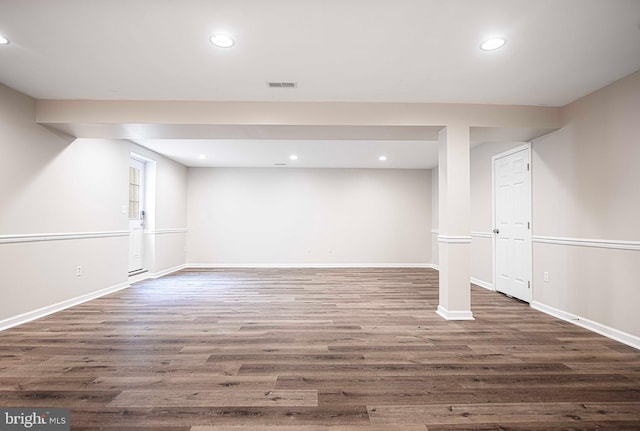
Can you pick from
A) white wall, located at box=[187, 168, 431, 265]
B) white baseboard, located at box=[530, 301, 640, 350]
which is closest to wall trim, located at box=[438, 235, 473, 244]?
white baseboard, located at box=[530, 301, 640, 350]

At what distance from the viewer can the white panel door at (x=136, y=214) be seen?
216 inches

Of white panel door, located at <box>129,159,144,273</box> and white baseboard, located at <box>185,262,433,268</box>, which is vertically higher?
white panel door, located at <box>129,159,144,273</box>

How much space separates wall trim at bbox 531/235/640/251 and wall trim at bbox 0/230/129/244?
626 cm

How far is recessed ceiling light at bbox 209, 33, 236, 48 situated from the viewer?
2193 millimetres

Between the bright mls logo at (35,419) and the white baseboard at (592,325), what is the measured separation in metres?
4.41

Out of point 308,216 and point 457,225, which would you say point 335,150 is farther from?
point 457,225

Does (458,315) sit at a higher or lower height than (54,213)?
lower

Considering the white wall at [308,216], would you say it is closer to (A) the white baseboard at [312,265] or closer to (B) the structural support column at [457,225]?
(A) the white baseboard at [312,265]

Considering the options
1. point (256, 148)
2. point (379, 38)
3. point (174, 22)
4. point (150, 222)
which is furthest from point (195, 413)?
point (150, 222)

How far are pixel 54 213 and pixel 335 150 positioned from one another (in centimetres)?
433

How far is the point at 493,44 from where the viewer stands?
228 cm

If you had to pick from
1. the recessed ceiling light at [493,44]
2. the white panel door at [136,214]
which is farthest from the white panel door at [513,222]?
the white panel door at [136,214]

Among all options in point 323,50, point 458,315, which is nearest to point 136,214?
point 323,50

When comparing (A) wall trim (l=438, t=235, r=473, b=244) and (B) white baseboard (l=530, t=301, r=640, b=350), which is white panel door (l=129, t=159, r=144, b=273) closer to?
(A) wall trim (l=438, t=235, r=473, b=244)
